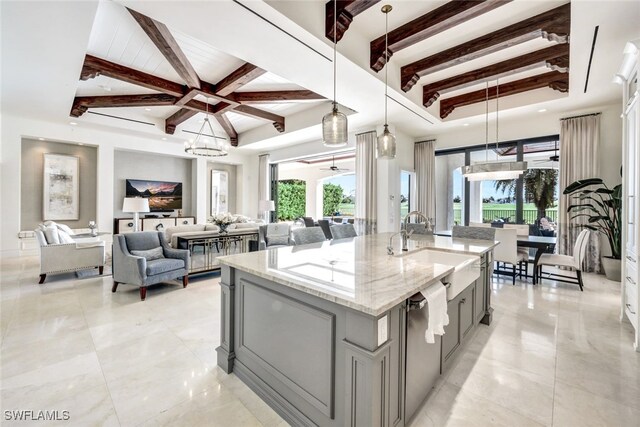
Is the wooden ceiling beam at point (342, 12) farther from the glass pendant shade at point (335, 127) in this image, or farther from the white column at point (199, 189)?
Result: the white column at point (199, 189)

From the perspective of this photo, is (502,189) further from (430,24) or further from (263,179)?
(263,179)

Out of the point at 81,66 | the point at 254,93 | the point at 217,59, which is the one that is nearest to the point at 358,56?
the point at 217,59

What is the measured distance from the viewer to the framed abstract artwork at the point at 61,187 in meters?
6.50

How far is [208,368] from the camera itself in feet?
7.14

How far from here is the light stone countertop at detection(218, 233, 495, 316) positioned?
4.25 feet

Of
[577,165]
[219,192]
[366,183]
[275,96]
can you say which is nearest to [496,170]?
[577,165]

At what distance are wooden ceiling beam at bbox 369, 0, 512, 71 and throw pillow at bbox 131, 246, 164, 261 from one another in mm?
4058

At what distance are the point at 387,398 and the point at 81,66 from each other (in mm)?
5293

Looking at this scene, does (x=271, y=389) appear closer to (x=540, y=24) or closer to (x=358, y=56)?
(x=358, y=56)

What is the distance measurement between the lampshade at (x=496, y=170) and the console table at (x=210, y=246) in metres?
3.90

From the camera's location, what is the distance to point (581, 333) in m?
2.78

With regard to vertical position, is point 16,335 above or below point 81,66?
below

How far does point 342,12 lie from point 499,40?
1.98 m

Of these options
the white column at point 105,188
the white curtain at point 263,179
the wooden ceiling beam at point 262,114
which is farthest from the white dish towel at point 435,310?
the white column at point 105,188
